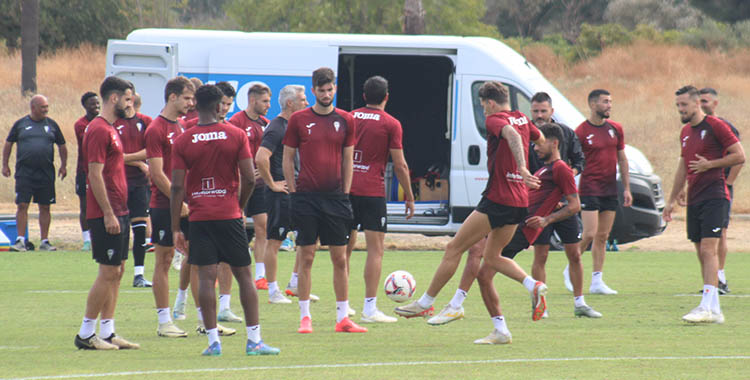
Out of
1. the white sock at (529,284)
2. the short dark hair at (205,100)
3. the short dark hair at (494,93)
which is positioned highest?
the short dark hair at (494,93)

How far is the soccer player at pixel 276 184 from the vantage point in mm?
10352

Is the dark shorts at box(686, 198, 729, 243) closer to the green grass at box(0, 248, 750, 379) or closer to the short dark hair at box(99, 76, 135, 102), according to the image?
the green grass at box(0, 248, 750, 379)

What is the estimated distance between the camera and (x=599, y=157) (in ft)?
38.8

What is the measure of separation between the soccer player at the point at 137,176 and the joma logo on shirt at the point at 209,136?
3.79 metres

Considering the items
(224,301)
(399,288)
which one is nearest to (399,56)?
(399,288)

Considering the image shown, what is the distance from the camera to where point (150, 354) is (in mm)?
7934

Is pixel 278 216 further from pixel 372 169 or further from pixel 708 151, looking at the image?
pixel 708 151

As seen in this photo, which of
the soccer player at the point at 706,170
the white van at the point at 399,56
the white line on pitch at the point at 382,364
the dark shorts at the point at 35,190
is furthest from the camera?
the dark shorts at the point at 35,190

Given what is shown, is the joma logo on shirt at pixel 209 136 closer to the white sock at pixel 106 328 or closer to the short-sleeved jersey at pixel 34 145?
the white sock at pixel 106 328

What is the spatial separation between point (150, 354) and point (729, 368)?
3.97m

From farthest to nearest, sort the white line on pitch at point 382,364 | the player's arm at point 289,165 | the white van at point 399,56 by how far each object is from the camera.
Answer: the white van at point 399,56, the player's arm at point 289,165, the white line on pitch at point 382,364

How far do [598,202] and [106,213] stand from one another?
5.79 m

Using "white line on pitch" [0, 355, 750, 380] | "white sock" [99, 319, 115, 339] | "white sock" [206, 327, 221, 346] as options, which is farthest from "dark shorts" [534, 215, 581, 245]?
"white sock" [99, 319, 115, 339]

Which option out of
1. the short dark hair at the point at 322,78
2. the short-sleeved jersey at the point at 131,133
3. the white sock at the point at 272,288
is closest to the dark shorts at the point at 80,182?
the short-sleeved jersey at the point at 131,133
